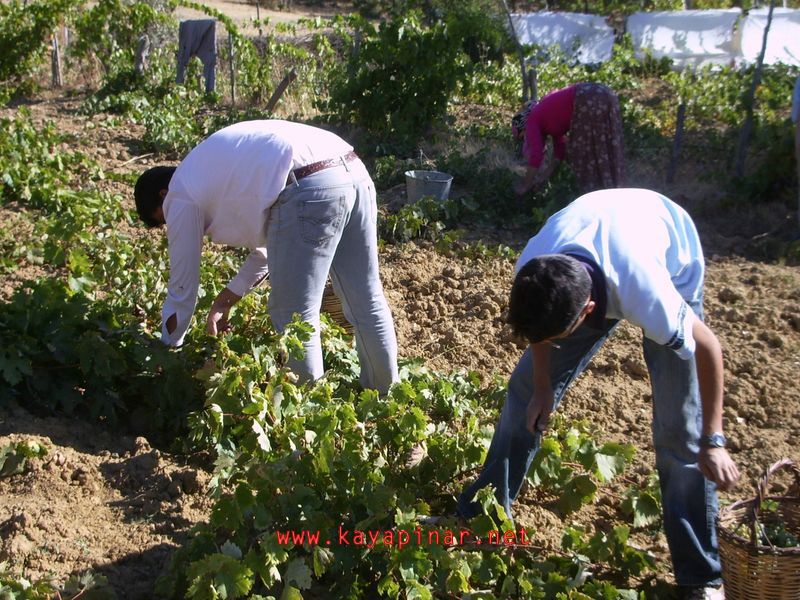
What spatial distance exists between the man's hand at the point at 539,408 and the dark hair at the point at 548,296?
0.54 meters

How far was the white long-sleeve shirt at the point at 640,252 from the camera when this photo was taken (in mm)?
2609

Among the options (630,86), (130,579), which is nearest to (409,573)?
(130,579)

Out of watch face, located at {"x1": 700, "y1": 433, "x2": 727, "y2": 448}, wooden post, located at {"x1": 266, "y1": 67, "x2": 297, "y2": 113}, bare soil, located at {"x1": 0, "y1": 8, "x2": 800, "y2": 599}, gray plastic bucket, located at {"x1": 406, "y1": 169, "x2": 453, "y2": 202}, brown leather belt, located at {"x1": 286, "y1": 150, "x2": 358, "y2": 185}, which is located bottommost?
bare soil, located at {"x1": 0, "y1": 8, "x2": 800, "y2": 599}

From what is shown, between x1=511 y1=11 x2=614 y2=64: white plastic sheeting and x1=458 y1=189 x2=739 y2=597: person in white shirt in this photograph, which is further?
x1=511 y1=11 x2=614 y2=64: white plastic sheeting

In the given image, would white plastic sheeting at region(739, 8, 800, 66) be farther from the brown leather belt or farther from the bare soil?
the brown leather belt

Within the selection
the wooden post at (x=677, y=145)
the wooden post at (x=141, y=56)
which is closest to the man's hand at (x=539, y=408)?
→ the wooden post at (x=677, y=145)

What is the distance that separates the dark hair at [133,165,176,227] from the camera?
142 inches

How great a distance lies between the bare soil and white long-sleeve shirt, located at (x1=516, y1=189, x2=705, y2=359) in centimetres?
116

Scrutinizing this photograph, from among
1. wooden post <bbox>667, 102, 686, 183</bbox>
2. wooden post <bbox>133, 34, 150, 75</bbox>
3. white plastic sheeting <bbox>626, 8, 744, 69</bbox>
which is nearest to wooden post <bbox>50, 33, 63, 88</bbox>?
wooden post <bbox>133, 34, 150, 75</bbox>

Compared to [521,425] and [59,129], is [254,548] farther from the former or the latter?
[59,129]

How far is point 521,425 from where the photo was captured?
3227mm

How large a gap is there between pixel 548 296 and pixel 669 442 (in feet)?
2.89

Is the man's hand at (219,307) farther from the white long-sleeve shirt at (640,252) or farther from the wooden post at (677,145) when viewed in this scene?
the wooden post at (677,145)

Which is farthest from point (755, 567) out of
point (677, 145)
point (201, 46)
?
point (201, 46)
